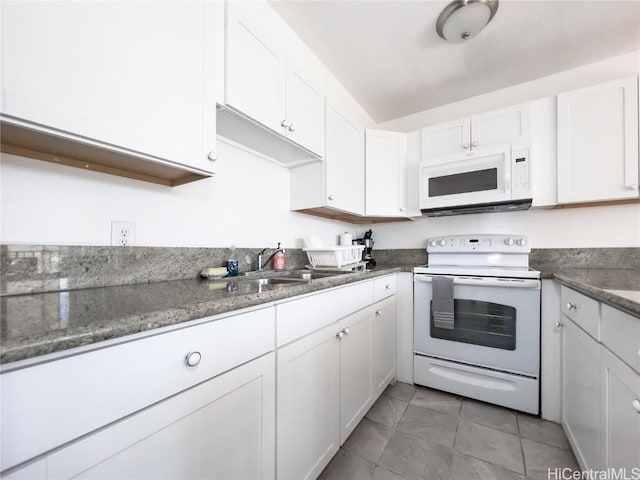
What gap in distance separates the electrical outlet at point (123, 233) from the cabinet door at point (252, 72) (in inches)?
26.2

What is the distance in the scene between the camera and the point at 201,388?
68 centimetres

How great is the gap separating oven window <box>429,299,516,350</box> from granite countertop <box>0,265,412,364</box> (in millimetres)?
1448

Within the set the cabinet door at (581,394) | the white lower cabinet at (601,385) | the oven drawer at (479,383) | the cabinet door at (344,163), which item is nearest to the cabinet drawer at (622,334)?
the white lower cabinet at (601,385)

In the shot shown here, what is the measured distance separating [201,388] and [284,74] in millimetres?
1514

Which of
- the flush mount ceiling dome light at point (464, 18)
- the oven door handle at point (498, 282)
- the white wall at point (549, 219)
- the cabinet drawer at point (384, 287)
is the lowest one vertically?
the cabinet drawer at point (384, 287)

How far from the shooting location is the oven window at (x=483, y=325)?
1.72m

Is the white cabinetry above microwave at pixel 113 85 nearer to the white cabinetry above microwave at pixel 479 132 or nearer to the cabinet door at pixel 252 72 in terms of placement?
the cabinet door at pixel 252 72

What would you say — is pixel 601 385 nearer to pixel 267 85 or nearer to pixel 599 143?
pixel 599 143

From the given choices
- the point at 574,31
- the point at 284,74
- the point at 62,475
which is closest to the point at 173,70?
the point at 284,74

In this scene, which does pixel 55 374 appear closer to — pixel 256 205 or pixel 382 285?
pixel 256 205

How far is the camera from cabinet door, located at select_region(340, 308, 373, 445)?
1310mm

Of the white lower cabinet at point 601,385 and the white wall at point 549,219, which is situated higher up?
the white wall at point 549,219

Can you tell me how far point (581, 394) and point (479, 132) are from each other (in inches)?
70.2

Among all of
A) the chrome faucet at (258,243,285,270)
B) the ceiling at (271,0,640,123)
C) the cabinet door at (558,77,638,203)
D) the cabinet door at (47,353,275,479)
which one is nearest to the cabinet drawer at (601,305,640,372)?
the cabinet door at (47,353,275,479)
